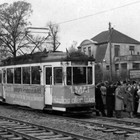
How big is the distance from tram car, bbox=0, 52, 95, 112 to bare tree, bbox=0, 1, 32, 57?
1037 inches

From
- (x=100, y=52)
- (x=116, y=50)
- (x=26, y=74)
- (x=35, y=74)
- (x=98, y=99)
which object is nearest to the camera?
(x=98, y=99)

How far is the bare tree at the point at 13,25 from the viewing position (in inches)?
1726

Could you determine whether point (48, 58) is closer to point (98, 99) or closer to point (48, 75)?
point (48, 75)

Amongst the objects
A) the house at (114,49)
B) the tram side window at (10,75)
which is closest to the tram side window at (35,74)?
the tram side window at (10,75)

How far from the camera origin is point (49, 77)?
15.8 meters

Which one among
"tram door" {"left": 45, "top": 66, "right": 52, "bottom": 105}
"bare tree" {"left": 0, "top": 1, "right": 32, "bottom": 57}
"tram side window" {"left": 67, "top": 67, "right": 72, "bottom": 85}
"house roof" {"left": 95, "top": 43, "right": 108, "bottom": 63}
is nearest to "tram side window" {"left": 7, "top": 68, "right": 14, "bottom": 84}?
"tram door" {"left": 45, "top": 66, "right": 52, "bottom": 105}

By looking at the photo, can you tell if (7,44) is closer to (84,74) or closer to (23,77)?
(23,77)

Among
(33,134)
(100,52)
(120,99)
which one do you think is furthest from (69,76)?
(100,52)

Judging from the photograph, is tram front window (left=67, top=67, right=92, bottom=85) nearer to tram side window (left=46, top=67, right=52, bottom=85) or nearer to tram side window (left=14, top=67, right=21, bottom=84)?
tram side window (left=46, top=67, right=52, bottom=85)

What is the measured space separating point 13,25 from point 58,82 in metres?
31.1

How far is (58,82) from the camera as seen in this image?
15.3 m

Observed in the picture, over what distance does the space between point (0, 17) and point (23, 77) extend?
94.1 feet

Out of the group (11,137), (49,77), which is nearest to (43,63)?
(49,77)

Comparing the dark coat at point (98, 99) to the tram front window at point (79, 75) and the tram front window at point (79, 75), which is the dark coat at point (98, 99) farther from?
the tram front window at point (79, 75)
